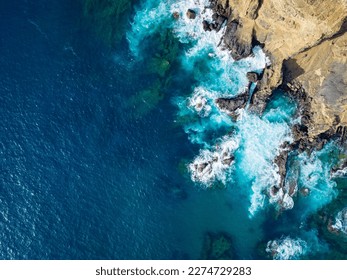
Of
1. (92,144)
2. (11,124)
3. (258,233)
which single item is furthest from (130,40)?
(258,233)

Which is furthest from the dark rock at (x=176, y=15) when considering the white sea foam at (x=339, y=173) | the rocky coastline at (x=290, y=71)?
the white sea foam at (x=339, y=173)

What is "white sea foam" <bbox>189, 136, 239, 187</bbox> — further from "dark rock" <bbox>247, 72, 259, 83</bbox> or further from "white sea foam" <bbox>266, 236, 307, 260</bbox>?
"white sea foam" <bbox>266, 236, 307, 260</bbox>

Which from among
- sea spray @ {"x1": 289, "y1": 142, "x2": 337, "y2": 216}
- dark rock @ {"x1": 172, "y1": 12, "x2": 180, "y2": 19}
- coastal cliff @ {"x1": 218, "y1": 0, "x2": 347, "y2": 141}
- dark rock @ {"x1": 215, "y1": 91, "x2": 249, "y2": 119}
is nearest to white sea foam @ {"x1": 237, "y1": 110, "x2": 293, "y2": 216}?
dark rock @ {"x1": 215, "y1": 91, "x2": 249, "y2": 119}

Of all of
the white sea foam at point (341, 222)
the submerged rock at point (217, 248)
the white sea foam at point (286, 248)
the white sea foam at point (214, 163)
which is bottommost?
the submerged rock at point (217, 248)

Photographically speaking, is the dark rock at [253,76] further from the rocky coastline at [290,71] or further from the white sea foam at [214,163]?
the white sea foam at [214,163]

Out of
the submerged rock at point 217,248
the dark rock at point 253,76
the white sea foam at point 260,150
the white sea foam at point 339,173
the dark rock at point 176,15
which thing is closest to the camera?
the submerged rock at point 217,248

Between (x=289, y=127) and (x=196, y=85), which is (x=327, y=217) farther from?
(x=196, y=85)

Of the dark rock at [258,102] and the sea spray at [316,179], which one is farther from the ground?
the dark rock at [258,102]
